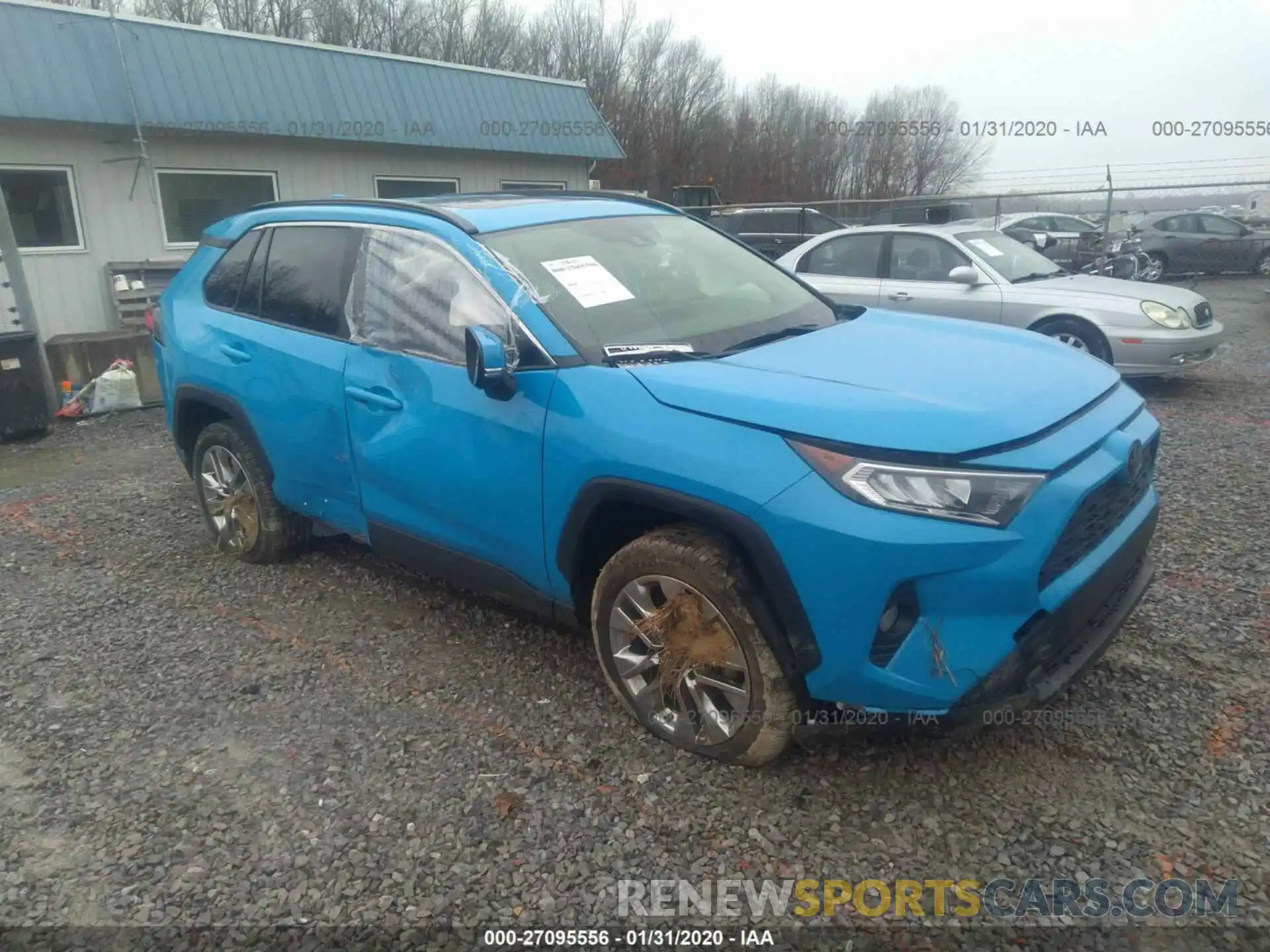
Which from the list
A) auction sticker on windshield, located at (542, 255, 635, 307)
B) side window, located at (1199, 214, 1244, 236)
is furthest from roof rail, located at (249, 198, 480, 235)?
side window, located at (1199, 214, 1244, 236)

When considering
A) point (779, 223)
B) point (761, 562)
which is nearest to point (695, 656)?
point (761, 562)

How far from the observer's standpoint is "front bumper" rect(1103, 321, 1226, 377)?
7.62 m

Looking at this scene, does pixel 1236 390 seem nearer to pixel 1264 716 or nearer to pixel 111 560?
pixel 1264 716

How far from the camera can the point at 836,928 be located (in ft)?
7.63

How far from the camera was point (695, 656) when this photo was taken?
9.30 ft

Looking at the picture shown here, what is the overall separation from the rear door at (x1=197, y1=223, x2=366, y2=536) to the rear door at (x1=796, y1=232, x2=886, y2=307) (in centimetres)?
557

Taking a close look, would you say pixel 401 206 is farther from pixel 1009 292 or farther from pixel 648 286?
pixel 1009 292

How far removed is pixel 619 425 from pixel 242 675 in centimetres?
199

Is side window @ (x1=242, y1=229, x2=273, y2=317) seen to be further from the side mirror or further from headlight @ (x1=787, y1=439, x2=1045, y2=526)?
headlight @ (x1=787, y1=439, x2=1045, y2=526)

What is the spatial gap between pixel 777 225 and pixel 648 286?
1629cm

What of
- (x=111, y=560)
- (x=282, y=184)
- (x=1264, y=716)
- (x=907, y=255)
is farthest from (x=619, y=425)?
(x=282, y=184)

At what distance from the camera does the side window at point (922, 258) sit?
8.35 metres

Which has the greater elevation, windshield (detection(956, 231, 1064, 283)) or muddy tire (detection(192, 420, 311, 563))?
windshield (detection(956, 231, 1064, 283))

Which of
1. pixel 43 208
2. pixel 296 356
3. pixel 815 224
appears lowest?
pixel 296 356
